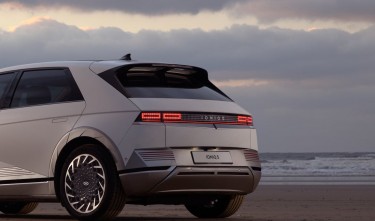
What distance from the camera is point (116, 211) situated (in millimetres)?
9500

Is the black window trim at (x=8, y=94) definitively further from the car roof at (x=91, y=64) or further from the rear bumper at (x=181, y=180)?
the rear bumper at (x=181, y=180)

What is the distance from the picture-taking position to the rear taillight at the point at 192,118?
367 inches

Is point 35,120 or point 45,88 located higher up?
point 45,88

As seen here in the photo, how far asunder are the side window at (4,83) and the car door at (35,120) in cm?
15

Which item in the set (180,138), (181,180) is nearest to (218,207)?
(181,180)

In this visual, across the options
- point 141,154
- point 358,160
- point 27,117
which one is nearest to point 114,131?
point 141,154

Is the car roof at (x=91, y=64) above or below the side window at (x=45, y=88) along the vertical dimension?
above

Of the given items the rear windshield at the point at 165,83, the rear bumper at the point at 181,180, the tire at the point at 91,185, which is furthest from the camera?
the rear windshield at the point at 165,83

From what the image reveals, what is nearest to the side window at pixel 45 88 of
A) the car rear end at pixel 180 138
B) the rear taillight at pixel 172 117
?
the car rear end at pixel 180 138

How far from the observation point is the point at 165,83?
9984 millimetres

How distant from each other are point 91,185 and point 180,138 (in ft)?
3.59

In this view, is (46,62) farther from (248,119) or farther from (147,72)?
(248,119)

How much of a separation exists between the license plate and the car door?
1.37 metres

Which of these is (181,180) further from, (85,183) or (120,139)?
(85,183)
